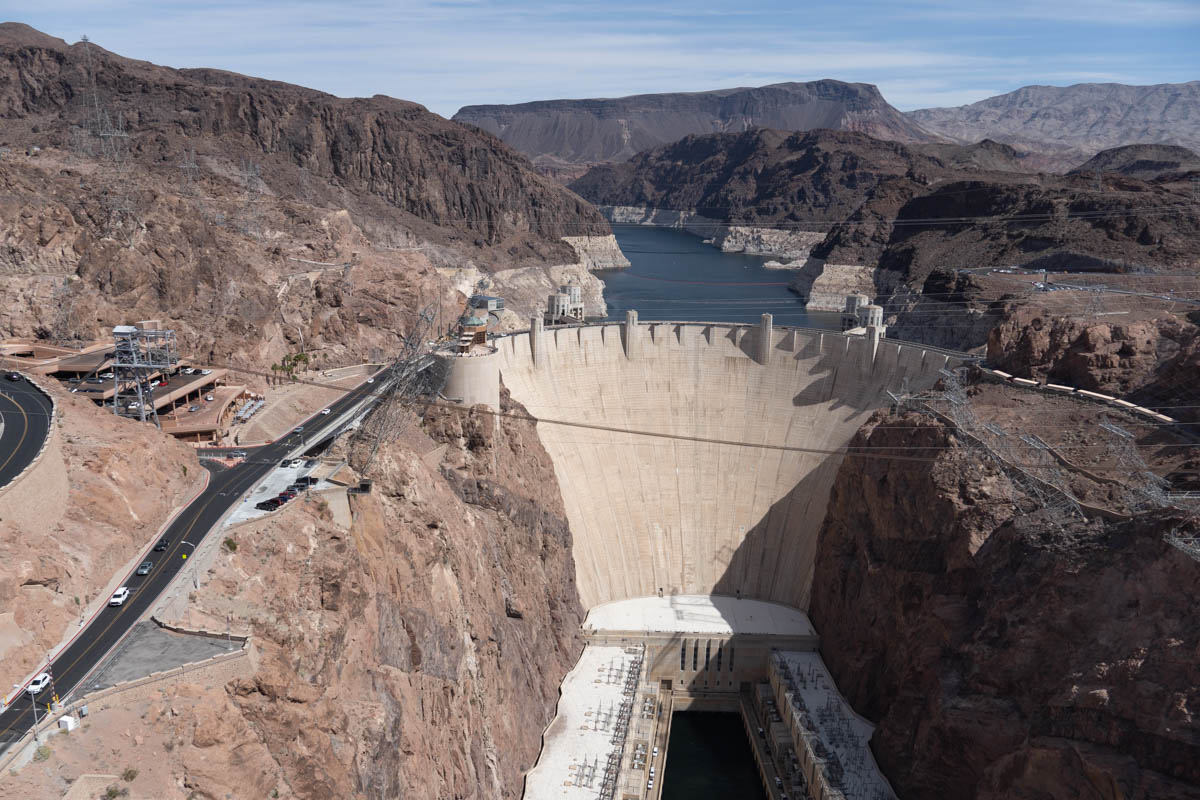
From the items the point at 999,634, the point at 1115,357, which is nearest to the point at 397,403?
the point at 999,634

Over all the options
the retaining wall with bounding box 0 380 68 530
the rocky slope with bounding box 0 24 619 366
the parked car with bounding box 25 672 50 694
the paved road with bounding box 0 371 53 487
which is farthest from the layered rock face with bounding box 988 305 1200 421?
the paved road with bounding box 0 371 53 487

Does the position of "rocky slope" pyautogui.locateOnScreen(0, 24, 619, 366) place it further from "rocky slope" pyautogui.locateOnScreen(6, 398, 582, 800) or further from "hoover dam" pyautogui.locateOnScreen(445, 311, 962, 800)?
"rocky slope" pyautogui.locateOnScreen(6, 398, 582, 800)

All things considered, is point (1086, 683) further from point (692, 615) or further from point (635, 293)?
point (635, 293)

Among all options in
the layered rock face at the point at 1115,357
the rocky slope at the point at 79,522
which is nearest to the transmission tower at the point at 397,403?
the rocky slope at the point at 79,522

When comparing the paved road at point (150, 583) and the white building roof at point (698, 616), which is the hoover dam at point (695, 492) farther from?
the paved road at point (150, 583)

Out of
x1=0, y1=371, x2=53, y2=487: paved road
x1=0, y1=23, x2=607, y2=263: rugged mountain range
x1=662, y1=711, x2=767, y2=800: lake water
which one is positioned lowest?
x1=662, y1=711, x2=767, y2=800: lake water

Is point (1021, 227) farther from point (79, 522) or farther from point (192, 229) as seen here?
point (79, 522)

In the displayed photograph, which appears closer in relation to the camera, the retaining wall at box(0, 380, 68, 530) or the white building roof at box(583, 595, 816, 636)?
the retaining wall at box(0, 380, 68, 530)
